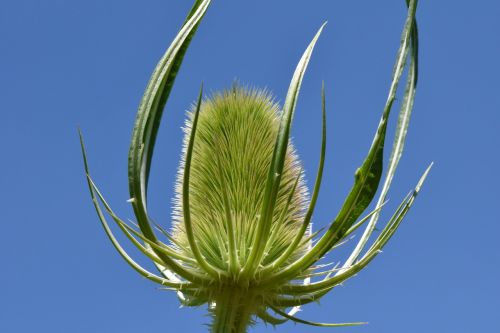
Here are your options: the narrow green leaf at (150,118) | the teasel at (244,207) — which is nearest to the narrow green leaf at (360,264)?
the teasel at (244,207)

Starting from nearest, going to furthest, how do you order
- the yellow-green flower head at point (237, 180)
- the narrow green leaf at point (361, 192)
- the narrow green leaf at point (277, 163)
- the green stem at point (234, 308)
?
the narrow green leaf at point (277, 163), the narrow green leaf at point (361, 192), the green stem at point (234, 308), the yellow-green flower head at point (237, 180)

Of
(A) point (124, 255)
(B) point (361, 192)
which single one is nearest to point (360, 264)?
(B) point (361, 192)

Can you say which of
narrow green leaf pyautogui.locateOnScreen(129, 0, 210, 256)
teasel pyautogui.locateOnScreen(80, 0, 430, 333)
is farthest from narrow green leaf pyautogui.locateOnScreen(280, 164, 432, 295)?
narrow green leaf pyautogui.locateOnScreen(129, 0, 210, 256)

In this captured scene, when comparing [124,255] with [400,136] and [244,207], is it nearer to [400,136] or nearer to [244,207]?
[244,207]

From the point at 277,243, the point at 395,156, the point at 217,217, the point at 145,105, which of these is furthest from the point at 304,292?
the point at 145,105

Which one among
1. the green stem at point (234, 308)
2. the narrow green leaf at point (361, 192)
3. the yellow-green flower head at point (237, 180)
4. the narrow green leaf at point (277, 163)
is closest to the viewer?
the narrow green leaf at point (277, 163)

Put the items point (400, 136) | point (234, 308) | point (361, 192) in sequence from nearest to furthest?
point (361, 192), point (234, 308), point (400, 136)

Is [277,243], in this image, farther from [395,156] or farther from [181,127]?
[181,127]

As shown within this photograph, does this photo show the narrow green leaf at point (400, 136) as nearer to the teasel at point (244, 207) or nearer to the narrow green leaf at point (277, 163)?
the teasel at point (244, 207)
